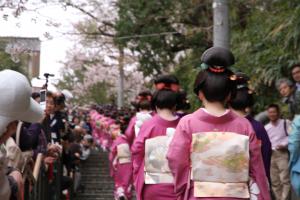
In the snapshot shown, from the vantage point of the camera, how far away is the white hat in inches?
131

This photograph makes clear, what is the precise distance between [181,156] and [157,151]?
209 centimetres

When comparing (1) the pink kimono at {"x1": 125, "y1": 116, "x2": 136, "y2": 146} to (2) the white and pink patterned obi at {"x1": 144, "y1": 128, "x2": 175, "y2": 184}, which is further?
(1) the pink kimono at {"x1": 125, "y1": 116, "x2": 136, "y2": 146}

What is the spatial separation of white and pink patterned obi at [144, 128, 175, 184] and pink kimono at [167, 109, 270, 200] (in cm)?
189

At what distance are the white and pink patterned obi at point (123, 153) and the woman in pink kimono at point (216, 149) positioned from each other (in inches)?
170

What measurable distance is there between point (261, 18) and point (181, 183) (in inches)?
431

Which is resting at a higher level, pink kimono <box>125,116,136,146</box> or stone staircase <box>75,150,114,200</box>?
pink kimono <box>125,116,136,146</box>

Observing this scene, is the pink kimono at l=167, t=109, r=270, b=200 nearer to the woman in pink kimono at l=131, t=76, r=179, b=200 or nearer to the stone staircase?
the woman in pink kimono at l=131, t=76, r=179, b=200

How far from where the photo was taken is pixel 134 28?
60.1 feet

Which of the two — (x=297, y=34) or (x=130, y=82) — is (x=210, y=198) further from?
(x=130, y=82)

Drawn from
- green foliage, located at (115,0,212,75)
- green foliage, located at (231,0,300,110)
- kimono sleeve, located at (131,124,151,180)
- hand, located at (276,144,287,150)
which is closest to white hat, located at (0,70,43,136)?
kimono sleeve, located at (131,124,151,180)

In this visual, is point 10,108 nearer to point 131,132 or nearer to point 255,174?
point 255,174

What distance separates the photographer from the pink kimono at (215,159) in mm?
4969

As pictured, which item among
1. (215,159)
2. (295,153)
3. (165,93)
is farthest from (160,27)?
(215,159)

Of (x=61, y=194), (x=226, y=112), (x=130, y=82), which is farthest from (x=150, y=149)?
(x=130, y=82)
